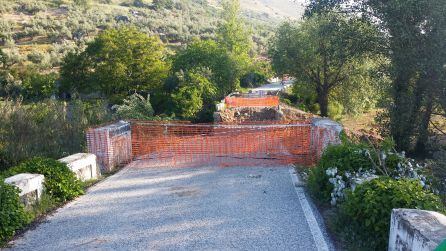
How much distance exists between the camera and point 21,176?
7.03 metres

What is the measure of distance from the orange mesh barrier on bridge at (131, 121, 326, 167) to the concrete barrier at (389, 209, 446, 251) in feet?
17.8

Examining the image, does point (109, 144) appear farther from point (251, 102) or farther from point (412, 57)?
point (251, 102)

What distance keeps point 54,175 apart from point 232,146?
5294 mm

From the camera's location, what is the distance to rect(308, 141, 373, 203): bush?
22.4 ft

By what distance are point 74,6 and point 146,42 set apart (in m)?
45.8

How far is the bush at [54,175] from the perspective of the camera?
748 centimetres

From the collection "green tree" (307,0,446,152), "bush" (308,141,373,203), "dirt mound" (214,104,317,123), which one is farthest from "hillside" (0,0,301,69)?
"bush" (308,141,373,203)

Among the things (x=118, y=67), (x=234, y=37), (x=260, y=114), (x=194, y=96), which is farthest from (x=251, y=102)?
(x=234, y=37)

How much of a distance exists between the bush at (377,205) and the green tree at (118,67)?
2111 cm

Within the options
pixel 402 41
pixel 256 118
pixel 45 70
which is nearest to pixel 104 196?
pixel 402 41

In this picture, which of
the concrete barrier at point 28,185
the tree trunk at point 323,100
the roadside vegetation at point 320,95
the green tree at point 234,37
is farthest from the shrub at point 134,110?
the green tree at point 234,37

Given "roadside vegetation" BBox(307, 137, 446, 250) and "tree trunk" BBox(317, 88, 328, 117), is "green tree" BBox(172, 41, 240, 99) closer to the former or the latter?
"tree trunk" BBox(317, 88, 328, 117)

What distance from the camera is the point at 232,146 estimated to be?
11.7 m

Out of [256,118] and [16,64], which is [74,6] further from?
[256,118]
